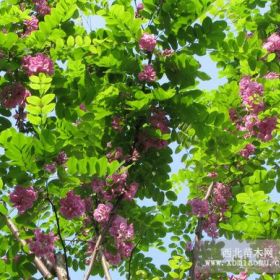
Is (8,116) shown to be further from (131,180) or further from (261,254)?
(261,254)

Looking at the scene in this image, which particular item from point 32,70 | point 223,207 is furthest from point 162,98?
point 223,207

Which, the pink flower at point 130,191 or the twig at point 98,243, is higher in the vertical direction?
the pink flower at point 130,191

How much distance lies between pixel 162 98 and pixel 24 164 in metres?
1.22

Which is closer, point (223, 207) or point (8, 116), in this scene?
point (8, 116)

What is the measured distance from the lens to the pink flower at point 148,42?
12.7 ft

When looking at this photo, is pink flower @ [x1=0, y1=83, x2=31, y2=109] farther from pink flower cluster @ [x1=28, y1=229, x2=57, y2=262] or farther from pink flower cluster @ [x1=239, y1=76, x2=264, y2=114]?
pink flower cluster @ [x1=239, y1=76, x2=264, y2=114]

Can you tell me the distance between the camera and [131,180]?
3881 mm

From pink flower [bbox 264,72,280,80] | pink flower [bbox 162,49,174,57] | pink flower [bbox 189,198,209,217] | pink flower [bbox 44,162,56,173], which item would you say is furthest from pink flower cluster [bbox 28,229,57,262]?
pink flower [bbox 264,72,280,80]

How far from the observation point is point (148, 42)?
12.7 ft

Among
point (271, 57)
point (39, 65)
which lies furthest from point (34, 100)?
point (271, 57)

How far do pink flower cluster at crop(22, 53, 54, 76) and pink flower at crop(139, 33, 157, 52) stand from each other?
758 millimetres

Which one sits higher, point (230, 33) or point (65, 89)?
point (230, 33)

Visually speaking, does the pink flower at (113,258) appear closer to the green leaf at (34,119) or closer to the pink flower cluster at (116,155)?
the pink flower cluster at (116,155)

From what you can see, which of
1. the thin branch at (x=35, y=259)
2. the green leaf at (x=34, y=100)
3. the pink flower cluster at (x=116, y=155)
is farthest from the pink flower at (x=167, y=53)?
the thin branch at (x=35, y=259)
